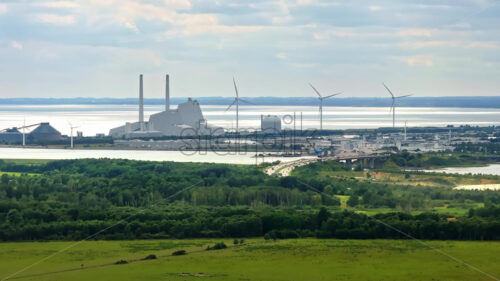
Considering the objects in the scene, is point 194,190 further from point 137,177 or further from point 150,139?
point 150,139

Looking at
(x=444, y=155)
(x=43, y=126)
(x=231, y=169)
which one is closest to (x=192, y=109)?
(x=43, y=126)

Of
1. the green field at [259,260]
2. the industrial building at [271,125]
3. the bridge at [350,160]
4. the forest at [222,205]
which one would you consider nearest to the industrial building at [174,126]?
the industrial building at [271,125]

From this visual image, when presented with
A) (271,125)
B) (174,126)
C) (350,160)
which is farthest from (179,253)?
(271,125)

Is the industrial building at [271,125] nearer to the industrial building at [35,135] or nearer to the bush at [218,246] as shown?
the industrial building at [35,135]

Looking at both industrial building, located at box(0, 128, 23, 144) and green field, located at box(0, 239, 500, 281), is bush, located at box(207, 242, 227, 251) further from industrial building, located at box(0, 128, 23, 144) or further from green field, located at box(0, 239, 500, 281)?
industrial building, located at box(0, 128, 23, 144)

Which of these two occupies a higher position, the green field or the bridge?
the bridge

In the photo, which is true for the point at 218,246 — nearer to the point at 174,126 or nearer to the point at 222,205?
the point at 222,205

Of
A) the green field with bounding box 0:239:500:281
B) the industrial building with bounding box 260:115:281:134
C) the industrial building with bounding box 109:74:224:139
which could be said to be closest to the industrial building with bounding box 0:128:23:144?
the industrial building with bounding box 109:74:224:139
